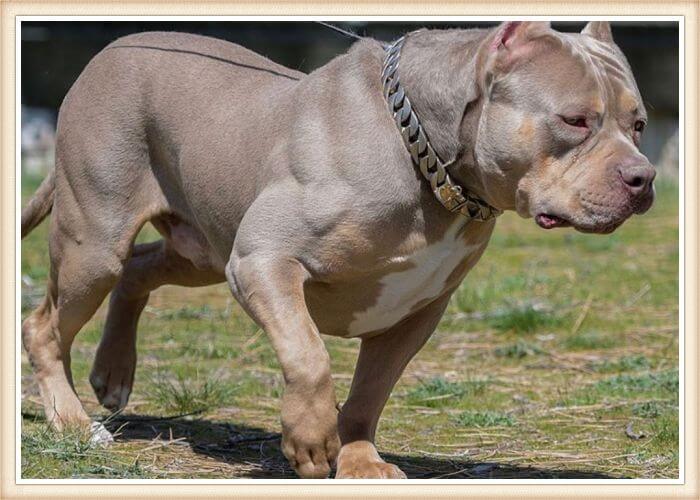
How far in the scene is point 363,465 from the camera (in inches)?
177

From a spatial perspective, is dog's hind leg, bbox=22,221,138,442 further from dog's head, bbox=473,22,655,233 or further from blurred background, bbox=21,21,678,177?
blurred background, bbox=21,21,678,177

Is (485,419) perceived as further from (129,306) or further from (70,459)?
(70,459)

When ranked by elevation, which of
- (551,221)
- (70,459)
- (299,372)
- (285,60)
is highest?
(551,221)

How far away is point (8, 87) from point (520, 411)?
8.59 ft

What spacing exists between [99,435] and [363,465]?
111cm

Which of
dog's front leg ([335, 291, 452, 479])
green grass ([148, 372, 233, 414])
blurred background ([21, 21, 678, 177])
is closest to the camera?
dog's front leg ([335, 291, 452, 479])

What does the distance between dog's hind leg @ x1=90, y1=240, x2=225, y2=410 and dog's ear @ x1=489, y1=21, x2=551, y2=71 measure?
1.95 meters

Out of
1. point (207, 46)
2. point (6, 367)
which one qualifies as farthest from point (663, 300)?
point (6, 367)

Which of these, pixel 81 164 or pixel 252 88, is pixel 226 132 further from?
pixel 81 164

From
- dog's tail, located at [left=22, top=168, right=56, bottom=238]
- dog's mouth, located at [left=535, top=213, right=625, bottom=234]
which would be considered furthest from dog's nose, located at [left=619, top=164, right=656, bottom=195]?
dog's tail, located at [left=22, top=168, right=56, bottom=238]

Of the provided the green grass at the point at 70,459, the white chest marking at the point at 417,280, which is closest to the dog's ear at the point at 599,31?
the white chest marking at the point at 417,280

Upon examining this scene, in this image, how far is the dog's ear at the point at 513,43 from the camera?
4039mm

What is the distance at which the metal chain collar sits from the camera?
4.16 meters

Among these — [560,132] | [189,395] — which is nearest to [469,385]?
[189,395]
